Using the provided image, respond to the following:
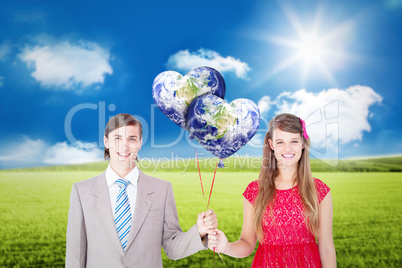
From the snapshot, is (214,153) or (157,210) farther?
(214,153)

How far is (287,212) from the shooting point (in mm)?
2914

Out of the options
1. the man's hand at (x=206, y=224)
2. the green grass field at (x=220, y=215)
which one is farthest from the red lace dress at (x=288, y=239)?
the green grass field at (x=220, y=215)

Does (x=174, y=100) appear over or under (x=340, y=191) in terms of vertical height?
over

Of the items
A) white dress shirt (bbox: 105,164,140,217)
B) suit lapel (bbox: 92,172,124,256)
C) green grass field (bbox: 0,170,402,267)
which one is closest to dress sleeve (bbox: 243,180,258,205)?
white dress shirt (bbox: 105,164,140,217)

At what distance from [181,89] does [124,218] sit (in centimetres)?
118

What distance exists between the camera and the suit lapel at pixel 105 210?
266 centimetres

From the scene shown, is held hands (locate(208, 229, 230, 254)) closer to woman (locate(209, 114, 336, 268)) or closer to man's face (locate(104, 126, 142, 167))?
woman (locate(209, 114, 336, 268))

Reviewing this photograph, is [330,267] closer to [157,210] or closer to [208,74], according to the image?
[157,210]

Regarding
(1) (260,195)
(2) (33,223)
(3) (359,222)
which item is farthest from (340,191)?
(1) (260,195)

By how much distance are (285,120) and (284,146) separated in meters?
0.22

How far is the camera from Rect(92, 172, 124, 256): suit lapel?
2.66 meters

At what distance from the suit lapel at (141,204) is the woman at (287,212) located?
59 cm

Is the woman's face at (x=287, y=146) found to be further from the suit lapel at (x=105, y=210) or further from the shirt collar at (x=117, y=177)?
the suit lapel at (x=105, y=210)

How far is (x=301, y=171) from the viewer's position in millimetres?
2977
